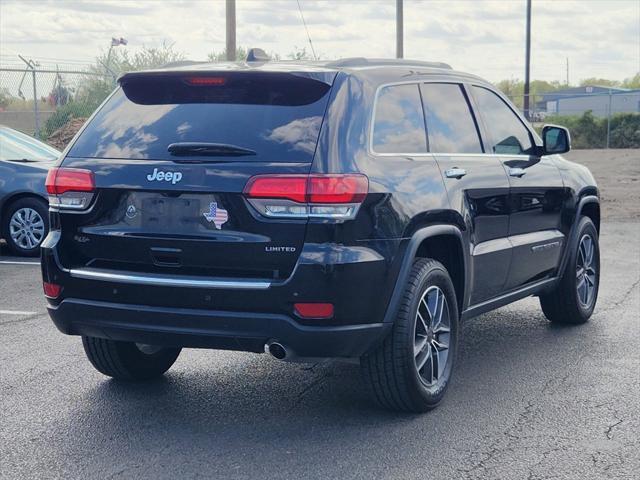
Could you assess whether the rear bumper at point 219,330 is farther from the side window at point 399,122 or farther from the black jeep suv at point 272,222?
the side window at point 399,122

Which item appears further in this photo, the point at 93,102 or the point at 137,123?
the point at 93,102

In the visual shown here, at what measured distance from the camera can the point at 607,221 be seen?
54.6 ft

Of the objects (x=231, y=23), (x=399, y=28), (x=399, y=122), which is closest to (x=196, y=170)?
(x=399, y=122)

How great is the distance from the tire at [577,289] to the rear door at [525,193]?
12.5 inches

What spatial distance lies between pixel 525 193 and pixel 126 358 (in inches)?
111

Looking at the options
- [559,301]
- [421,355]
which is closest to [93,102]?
[559,301]

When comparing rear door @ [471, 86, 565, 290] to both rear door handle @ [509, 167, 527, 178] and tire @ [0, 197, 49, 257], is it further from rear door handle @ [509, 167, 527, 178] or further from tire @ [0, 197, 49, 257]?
tire @ [0, 197, 49, 257]

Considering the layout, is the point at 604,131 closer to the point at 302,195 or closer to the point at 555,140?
the point at 555,140

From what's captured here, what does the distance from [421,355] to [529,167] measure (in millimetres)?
2020

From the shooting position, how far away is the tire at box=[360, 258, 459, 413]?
5422 mm

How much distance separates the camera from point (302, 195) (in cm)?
495

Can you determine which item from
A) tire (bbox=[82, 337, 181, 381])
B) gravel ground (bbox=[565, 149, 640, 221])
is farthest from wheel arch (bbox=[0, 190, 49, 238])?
gravel ground (bbox=[565, 149, 640, 221])

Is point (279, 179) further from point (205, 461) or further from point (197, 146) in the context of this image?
point (205, 461)

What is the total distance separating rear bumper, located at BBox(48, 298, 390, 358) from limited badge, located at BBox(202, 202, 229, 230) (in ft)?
1.40
